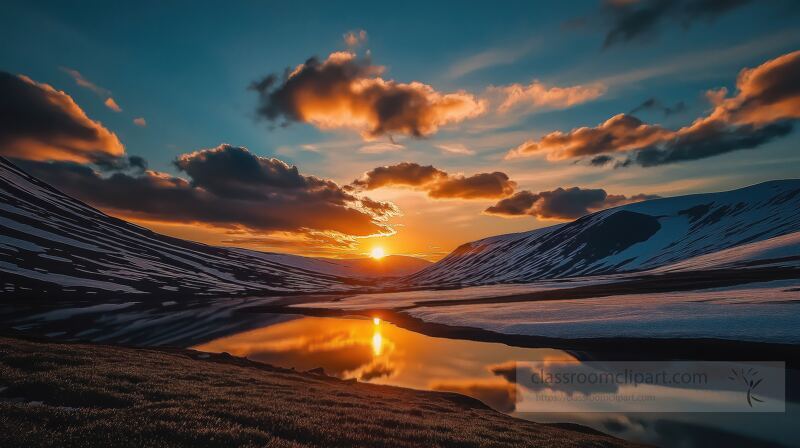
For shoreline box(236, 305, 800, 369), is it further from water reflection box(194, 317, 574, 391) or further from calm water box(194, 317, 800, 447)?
water reflection box(194, 317, 574, 391)

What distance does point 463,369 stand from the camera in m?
37.2

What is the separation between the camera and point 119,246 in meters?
191

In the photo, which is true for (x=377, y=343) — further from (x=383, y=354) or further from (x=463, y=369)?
(x=463, y=369)

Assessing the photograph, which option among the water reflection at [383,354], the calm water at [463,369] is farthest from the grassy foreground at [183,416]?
the water reflection at [383,354]

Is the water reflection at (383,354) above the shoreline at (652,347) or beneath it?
beneath

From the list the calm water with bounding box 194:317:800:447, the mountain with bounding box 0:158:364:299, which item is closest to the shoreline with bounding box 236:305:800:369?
the calm water with bounding box 194:317:800:447

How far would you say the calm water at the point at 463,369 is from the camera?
20805mm

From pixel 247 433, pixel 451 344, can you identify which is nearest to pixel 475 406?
pixel 247 433

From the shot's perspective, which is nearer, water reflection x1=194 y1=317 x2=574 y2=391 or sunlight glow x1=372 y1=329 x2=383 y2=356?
water reflection x1=194 y1=317 x2=574 y2=391

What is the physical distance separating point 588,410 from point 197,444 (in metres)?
23.6

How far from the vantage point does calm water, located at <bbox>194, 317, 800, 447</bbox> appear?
2080cm

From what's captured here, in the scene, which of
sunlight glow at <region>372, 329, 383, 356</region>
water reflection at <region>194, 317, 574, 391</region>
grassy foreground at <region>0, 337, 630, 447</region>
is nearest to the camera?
grassy foreground at <region>0, 337, 630, 447</region>

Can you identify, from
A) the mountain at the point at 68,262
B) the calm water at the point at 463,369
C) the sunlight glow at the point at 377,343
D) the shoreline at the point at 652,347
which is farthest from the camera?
the mountain at the point at 68,262

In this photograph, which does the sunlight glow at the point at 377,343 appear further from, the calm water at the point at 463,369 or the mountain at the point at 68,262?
the mountain at the point at 68,262
